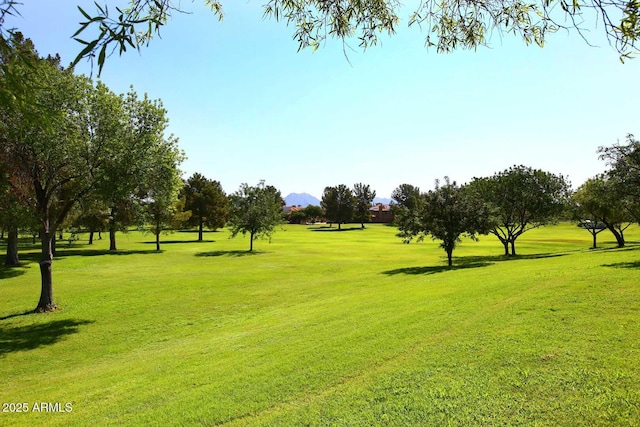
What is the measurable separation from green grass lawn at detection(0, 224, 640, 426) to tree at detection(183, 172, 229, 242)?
160 feet

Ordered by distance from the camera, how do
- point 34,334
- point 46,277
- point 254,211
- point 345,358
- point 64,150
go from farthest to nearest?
point 254,211 → point 46,277 → point 64,150 → point 34,334 → point 345,358

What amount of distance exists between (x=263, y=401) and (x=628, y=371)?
600 cm

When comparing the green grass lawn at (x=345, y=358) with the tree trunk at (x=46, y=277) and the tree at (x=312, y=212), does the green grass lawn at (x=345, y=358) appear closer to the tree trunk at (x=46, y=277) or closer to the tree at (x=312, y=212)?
the tree trunk at (x=46, y=277)

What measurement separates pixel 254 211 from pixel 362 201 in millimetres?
77975

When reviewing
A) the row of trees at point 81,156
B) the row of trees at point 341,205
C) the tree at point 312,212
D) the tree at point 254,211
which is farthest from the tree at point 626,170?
the tree at point 312,212

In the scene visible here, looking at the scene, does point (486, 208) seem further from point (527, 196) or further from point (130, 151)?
point (130, 151)

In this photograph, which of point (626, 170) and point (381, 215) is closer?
point (626, 170)

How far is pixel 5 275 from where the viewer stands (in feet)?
86.3

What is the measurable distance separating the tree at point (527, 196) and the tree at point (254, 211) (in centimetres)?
2514

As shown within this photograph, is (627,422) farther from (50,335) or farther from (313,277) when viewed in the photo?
(313,277)

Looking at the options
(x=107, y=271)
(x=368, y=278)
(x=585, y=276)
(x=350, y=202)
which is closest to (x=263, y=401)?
(x=585, y=276)

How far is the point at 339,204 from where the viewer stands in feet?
374

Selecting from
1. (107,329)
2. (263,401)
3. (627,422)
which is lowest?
(107,329)

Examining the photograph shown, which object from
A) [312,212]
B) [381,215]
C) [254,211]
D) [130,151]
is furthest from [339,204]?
[130,151]
